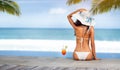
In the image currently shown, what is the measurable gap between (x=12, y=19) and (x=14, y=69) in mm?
3674

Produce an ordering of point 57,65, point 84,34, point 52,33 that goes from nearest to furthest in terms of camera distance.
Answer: point 57,65, point 84,34, point 52,33

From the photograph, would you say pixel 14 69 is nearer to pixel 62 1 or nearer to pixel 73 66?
pixel 73 66

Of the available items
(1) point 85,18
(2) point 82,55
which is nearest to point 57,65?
(2) point 82,55

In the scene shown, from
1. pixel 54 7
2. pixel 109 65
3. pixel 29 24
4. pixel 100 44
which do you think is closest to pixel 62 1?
pixel 54 7

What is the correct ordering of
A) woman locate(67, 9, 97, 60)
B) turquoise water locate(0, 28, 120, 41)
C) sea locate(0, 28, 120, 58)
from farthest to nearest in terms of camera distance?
turquoise water locate(0, 28, 120, 41)
sea locate(0, 28, 120, 58)
woman locate(67, 9, 97, 60)

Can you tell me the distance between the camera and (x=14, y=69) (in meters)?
6.21

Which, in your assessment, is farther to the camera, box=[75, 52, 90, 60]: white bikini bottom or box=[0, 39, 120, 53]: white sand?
box=[0, 39, 120, 53]: white sand

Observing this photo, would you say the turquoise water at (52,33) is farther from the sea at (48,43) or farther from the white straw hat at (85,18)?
the white straw hat at (85,18)

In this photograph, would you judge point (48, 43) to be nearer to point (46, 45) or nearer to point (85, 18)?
point (46, 45)

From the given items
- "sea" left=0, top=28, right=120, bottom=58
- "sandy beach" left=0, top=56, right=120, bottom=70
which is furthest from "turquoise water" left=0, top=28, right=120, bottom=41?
"sandy beach" left=0, top=56, right=120, bottom=70

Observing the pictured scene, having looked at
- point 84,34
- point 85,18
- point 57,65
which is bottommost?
point 57,65

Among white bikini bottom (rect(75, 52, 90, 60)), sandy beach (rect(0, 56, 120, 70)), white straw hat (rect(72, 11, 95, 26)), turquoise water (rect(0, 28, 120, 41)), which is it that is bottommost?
sandy beach (rect(0, 56, 120, 70))

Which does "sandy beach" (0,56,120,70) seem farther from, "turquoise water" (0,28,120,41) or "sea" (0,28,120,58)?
"turquoise water" (0,28,120,41)

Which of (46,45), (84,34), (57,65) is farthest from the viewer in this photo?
(46,45)
